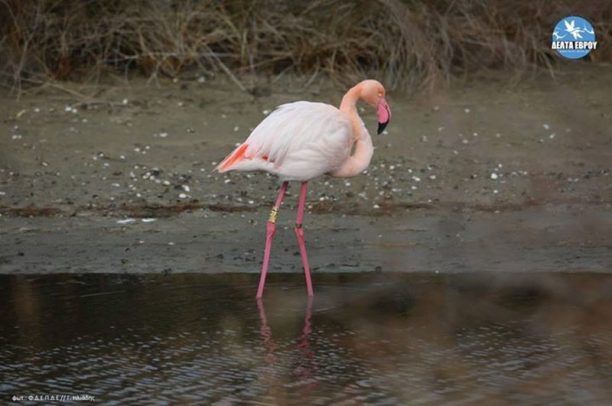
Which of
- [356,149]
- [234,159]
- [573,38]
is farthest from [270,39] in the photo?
[234,159]

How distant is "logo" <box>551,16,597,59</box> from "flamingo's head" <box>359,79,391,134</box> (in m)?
4.49

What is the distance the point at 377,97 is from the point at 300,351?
7.04ft

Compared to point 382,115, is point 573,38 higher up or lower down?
higher up

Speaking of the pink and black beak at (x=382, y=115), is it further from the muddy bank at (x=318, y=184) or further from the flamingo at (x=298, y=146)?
the muddy bank at (x=318, y=184)

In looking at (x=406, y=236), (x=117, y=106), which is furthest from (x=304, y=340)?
(x=117, y=106)

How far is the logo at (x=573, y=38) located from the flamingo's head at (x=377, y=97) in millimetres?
4492

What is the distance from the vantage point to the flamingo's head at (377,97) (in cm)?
772

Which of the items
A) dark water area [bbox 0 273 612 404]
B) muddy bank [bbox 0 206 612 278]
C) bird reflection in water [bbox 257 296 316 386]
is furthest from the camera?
muddy bank [bbox 0 206 612 278]

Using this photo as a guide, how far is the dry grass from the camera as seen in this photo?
443 inches

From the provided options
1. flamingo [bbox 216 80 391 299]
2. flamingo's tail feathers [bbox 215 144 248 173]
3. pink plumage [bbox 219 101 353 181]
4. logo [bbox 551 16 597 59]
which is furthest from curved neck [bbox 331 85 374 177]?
logo [bbox 551 16 597 59]

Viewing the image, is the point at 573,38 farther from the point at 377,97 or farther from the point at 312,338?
the point at 312,338

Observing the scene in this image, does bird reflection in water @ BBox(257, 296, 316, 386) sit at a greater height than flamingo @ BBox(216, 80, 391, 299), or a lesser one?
lesser

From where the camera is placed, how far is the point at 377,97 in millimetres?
7777

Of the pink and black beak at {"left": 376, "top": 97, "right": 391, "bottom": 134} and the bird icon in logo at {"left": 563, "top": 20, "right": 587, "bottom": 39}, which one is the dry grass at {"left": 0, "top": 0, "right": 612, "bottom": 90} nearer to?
the bird icon in logo at {"left": 563, "top": 20, "right": 587, "bottom": 39}
